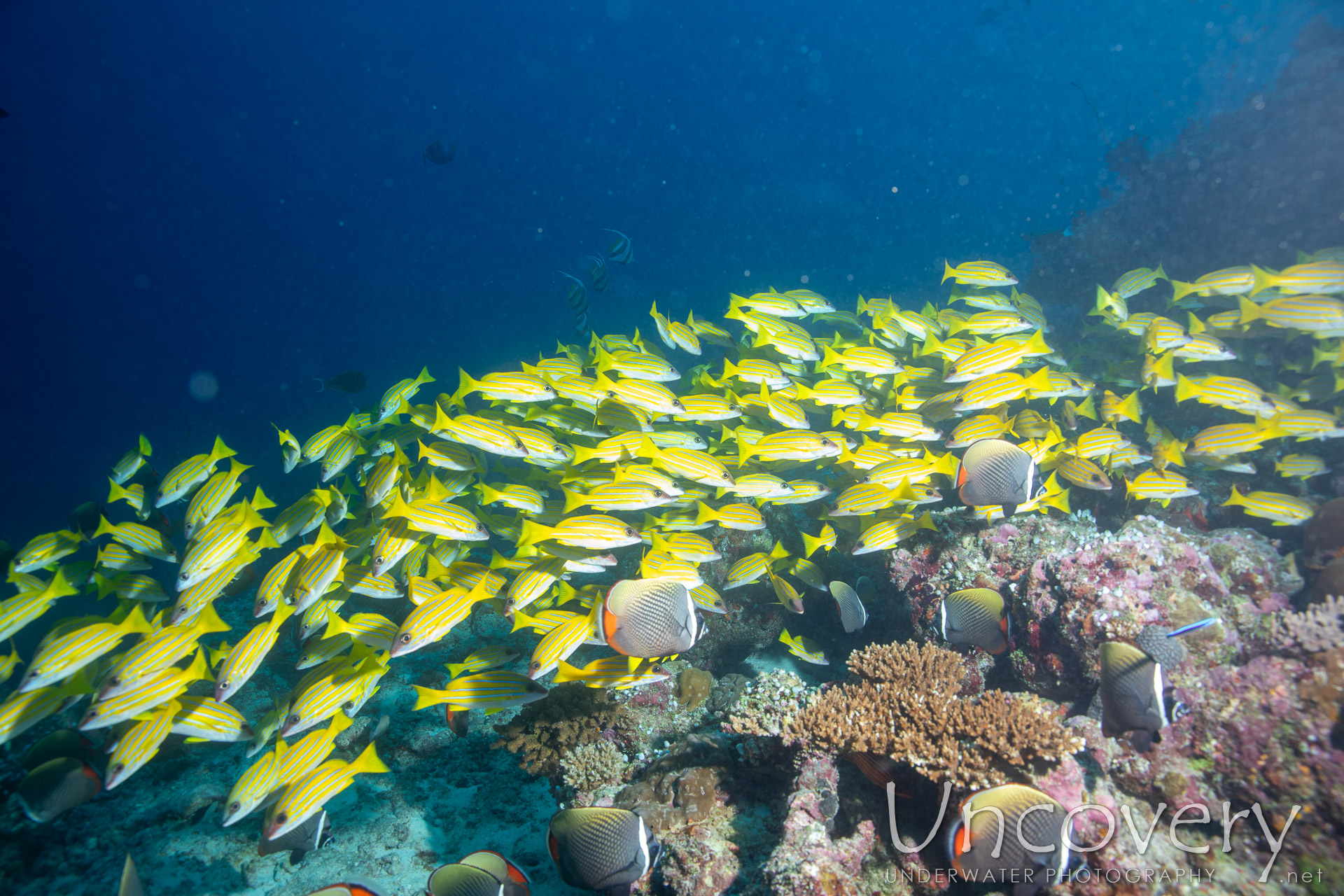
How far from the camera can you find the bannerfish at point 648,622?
9.64 feet

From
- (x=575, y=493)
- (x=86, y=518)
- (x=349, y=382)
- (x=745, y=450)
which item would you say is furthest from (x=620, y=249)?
(x=86, y=518)

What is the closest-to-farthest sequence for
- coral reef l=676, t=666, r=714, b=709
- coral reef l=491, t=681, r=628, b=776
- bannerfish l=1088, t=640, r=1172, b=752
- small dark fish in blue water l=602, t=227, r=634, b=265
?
bannerfish l=1088, t=640, r=1172, b=752
coral reef l=491, t=681, r=628, b=776
coral reef l=676, t=666, r=714, b=709
small dark fish in blue water l=602, t=227, r=634, b=265

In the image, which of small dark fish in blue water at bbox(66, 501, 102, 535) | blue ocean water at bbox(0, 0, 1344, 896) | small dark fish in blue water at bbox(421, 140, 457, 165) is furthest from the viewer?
small dark fish in blue water at bbox(421, 140, 457, 165)

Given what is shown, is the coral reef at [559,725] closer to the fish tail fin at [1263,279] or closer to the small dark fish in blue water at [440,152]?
the fish tail fin at [1263,279]

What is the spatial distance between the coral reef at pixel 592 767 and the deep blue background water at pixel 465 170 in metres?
20.8

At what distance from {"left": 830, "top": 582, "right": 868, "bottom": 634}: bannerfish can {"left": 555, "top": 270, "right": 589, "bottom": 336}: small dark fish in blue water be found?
6954 millimetres

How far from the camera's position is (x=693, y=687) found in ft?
16.4

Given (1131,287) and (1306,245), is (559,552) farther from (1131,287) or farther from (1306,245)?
(1306,245)

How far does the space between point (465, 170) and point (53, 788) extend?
338 ft

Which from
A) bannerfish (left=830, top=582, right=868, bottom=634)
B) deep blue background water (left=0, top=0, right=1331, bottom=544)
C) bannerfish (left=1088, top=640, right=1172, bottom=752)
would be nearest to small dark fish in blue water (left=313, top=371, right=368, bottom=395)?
bannerfish (left=830, top=582, right=868, bottom=634)

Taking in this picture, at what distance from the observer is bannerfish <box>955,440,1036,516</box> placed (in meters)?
3.65

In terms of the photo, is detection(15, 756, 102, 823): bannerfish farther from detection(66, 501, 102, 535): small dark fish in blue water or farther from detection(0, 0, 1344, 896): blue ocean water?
detection(66, 501, 102, 535): small dark fish in blue water

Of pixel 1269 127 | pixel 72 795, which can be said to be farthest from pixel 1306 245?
pixel 72 795

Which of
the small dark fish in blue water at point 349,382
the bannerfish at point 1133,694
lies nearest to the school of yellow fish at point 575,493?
the bannerfish at point 1133,694
